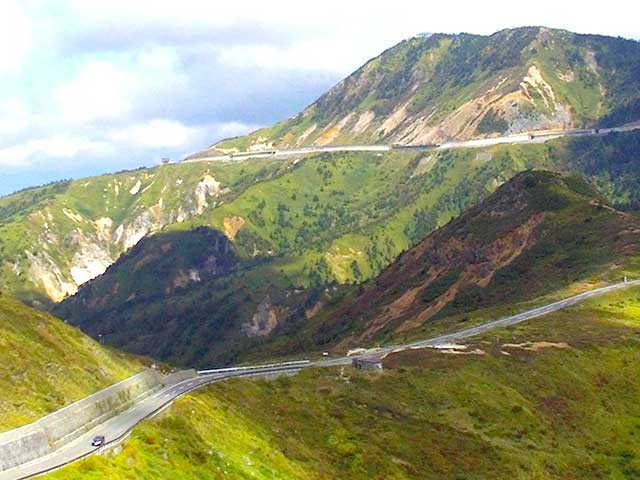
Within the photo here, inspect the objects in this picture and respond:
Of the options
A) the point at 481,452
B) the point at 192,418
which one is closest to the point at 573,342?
the point at 481,452

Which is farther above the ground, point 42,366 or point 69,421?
point 42,366

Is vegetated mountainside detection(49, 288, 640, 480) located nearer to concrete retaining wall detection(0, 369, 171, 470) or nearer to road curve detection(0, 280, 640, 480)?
road curve detection(0, 280, 640, 480)

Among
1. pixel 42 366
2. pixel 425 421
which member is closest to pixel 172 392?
pixel 42 366

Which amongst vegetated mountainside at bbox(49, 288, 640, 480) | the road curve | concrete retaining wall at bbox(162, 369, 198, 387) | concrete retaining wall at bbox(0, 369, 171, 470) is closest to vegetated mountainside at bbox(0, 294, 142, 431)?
concrete retaining wall at bbox(0, 369, 171, 470)

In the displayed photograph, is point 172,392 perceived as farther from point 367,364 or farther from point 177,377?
point 367,364

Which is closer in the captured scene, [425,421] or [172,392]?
[172,392]

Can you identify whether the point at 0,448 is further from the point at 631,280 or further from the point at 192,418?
the point at 631,280
